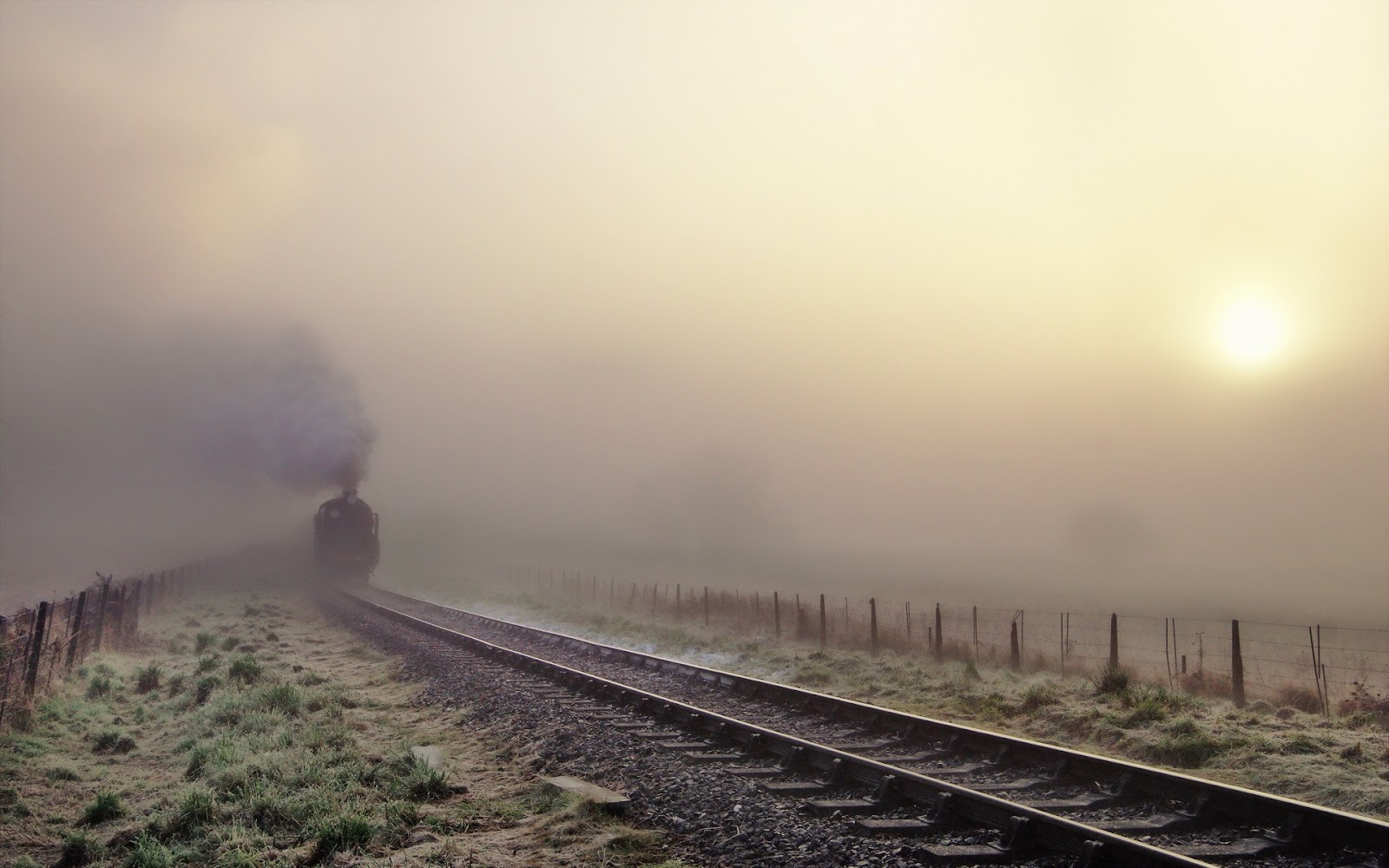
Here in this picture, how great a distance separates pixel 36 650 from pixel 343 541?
35082mm

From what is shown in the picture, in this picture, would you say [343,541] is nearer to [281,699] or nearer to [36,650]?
[36,650]

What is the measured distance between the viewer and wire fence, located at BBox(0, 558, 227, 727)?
13.2 meters

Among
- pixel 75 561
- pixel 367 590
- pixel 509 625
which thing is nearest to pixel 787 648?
pixel 509 625

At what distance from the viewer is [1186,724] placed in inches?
485

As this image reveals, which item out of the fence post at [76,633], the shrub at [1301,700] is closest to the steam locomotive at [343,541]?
the fence post at [76,633]

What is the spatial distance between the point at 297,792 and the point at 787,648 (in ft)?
50.1

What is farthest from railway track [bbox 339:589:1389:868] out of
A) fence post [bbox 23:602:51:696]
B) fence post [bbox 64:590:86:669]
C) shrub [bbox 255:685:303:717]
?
fence post [bbox 64:590:86:669]

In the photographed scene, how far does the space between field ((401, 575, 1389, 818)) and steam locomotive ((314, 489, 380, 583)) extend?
103ft

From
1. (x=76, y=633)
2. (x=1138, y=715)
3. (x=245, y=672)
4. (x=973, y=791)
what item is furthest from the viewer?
(x=76, y=633)

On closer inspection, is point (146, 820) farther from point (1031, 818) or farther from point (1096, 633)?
point (1096, 633)

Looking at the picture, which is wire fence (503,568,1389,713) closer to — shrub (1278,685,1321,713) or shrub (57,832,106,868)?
shrub (1278,685,1321,713)

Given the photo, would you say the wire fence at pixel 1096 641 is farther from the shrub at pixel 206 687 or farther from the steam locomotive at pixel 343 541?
the shrub at pixel 206 687

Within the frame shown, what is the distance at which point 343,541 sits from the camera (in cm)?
4853

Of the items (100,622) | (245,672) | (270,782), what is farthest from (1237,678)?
(100,622)
